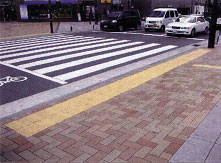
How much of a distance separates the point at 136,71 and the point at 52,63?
12.1ft

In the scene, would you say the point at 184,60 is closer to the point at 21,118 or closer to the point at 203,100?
the point at 203,100

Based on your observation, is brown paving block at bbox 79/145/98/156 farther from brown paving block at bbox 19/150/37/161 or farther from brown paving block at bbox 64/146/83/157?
brown paving block at bbox 19/150/37/161

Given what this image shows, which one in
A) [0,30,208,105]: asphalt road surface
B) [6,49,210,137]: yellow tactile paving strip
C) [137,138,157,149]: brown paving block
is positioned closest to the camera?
[137,138,157,149]: brown paving block

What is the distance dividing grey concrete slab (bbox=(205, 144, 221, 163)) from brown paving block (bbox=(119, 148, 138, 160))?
1.03m

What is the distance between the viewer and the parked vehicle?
17.7 meters

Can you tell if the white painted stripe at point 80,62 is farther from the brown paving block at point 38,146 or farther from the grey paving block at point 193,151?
the grey paving block at point 193,151

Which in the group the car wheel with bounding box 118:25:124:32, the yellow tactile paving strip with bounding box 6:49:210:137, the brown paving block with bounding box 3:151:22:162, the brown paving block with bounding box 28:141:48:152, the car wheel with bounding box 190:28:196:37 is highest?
the car wheel with bounding box 118:25:124:32

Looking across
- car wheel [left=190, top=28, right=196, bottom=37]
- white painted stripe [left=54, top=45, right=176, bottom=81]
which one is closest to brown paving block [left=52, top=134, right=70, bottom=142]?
white painted stripe [left=54, top=45, right=176, bottom=81]

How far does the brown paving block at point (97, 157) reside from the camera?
3.57 metres

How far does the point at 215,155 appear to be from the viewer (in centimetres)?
360

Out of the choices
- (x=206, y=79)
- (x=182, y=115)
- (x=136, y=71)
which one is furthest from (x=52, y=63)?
(x=182, y=115)

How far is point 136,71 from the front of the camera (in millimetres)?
8430

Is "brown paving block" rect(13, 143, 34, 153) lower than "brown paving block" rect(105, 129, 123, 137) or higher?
lower

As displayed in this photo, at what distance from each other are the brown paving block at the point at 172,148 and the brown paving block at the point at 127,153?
19.0 inches
